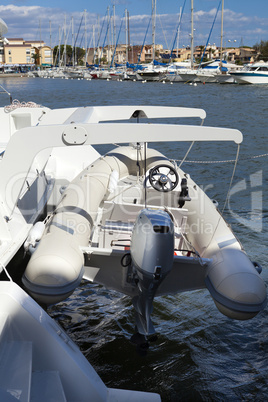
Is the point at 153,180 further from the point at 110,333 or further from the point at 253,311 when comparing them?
the point at 253,311

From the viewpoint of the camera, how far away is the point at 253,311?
3.64 m

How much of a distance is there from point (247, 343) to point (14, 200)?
2.41 metres

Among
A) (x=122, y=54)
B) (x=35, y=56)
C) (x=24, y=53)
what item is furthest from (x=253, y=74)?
(x=35, y=56)

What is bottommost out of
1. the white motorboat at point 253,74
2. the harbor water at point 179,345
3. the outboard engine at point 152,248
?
the harbor water at point 179,345

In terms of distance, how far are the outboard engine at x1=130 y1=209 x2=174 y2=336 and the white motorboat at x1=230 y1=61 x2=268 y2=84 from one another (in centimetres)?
3831

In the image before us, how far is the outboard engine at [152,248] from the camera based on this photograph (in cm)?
352

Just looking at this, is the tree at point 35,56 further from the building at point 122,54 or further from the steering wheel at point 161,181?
the steering wheel at point 161,181

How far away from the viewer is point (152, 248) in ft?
11.6

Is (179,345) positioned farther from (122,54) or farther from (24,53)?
(122,54)

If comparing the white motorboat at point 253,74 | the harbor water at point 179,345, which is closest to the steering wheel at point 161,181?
the harbor water at point 179,345

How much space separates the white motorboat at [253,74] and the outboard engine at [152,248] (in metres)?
38.3

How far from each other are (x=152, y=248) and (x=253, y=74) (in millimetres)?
38588

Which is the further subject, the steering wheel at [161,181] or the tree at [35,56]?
the tree at [35,56]

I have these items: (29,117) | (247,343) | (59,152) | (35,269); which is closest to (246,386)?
(247,343)
